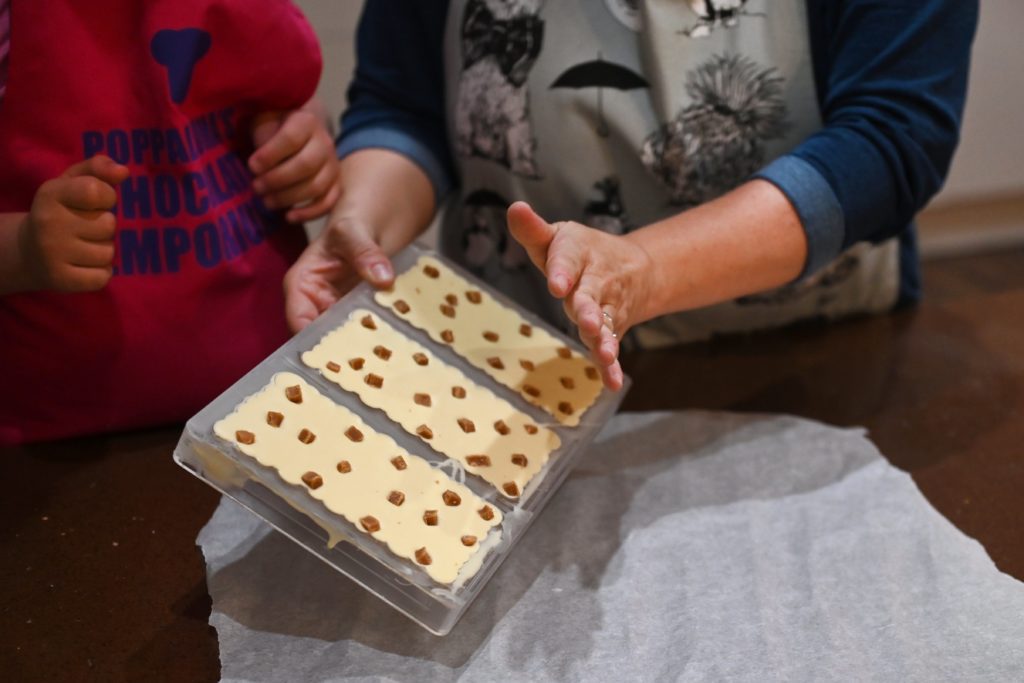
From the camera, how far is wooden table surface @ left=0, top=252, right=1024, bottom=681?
62 centimetres

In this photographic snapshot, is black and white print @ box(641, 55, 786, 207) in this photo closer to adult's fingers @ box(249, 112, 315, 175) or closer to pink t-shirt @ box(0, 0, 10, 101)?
adult's fingers @ box(249, 112, 315, 175)

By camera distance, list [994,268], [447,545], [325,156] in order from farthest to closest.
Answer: [994,268], [325,156], [447,545]

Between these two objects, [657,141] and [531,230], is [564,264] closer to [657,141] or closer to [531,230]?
[531,230]

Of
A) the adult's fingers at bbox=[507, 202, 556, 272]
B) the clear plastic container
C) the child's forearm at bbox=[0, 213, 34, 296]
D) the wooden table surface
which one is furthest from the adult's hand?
the child's forearm at bbox=[0, 213, 34, 296]

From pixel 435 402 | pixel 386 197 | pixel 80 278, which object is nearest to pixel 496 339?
pixel 435 402

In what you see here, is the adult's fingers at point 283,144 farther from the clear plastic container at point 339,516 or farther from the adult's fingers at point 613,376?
the adult's fingers at point 613,376

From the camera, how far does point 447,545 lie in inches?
22.9

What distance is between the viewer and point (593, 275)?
2.04 feet

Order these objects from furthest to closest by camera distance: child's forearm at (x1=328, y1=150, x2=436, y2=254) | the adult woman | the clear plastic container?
1. child's forearm at (x1=328, y1=150, x2=436, y2=254)
2. the adult woman
3. the clear plastic container

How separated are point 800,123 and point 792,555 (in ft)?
1.18

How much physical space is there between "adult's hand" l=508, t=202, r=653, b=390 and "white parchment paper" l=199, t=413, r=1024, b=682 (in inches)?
6.5

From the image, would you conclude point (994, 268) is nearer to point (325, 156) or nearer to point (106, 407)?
point (325, 156)

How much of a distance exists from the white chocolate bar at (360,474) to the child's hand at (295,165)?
209mm

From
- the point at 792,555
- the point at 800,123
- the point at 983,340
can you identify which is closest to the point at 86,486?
the point at 792,555
